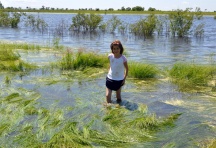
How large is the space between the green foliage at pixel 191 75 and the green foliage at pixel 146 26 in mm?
18415

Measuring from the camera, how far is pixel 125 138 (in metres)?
5.37

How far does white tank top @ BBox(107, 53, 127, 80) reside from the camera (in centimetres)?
731

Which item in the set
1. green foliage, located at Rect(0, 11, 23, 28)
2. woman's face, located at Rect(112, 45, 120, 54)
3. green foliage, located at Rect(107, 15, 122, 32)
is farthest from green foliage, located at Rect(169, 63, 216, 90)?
green foliage, located at Rect(0, 11, 23, 28)

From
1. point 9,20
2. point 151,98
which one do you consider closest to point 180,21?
point 151,98

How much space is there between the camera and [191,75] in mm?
9805

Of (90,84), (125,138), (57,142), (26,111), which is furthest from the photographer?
(90,84)

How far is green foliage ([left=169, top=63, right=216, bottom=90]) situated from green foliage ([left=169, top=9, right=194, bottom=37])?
55.2 ft

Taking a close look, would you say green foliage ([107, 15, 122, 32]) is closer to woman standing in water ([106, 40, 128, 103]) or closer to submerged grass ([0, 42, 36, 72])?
submerged grass ([0, 42, 36, 72])

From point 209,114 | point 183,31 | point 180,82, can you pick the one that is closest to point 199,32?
point 183,31

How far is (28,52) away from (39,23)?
70.5ft

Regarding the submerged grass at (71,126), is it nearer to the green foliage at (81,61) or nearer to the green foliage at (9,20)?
the green foliage at (81,61)

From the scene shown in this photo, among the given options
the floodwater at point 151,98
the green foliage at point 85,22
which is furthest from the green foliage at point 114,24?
the floodwater at point 151,98

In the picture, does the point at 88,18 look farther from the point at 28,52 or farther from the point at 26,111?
the point at 26,111

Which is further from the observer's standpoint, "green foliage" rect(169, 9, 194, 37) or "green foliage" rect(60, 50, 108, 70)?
"green foliage" rect(169, 9, 194, 37)
